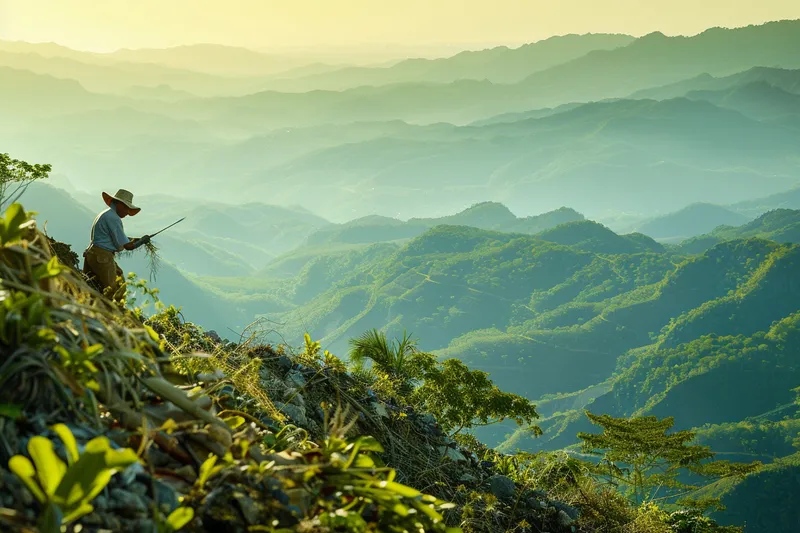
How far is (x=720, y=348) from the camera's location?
13412 cm

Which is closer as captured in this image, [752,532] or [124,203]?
[124,203]

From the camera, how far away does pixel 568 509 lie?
635 centimetres

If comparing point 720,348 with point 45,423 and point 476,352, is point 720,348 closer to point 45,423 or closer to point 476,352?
point 476,352

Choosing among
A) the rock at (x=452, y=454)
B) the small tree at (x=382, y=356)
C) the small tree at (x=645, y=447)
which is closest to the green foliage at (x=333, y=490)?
the rock at (x=452, y=454)

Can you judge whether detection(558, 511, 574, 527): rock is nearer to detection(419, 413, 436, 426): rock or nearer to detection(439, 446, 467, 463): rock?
detection(439, 446, 467, 463): rock

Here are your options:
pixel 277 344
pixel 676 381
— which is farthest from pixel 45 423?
pixel 676 381

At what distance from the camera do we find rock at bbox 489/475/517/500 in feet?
20.2

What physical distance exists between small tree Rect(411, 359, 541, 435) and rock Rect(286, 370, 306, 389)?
5954mm

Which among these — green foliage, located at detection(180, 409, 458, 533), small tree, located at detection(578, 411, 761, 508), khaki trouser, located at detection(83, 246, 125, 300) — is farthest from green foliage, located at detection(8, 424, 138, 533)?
small tree, located at detection(578, 411, 761, 508)

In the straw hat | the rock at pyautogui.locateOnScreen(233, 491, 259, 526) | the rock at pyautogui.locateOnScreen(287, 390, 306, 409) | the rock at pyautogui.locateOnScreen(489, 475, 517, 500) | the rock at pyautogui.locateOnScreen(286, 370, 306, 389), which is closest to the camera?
the rock at pyautogui.locateOnScreen(233, 491, 259, 526)

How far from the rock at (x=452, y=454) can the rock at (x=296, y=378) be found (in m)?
1.67

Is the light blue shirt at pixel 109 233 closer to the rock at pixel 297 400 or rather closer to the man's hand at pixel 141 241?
the man's hand at pixel 141 241

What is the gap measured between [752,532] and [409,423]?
277 feet

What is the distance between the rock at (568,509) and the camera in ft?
20.6
